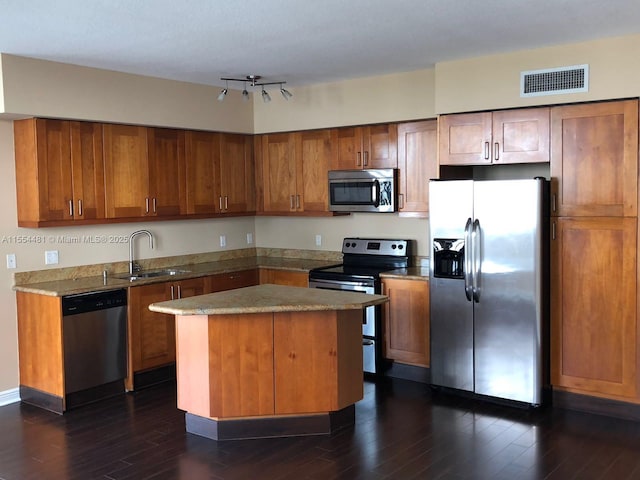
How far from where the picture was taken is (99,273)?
18.3ft

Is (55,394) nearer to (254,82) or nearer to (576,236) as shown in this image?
(254,82)

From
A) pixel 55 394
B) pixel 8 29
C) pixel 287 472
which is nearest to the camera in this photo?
pixel 287 472

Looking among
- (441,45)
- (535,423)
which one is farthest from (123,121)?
(535,423)

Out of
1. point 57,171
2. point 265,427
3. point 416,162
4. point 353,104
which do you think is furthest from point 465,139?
point 57,171

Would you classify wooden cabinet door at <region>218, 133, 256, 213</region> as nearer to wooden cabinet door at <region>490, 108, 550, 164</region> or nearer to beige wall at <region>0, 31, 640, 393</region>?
beige wall at <region>0, 31, 640, 393</region>

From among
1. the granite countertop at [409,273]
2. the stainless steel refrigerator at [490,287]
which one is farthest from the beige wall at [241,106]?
the stainless steel refrigerator at [490,287]

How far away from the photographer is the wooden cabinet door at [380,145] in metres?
5.74

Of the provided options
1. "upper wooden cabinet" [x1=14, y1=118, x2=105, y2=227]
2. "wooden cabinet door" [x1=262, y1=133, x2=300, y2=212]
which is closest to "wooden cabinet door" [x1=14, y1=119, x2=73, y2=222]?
"upper wooden cabinet" [x1=14, y1=118, x2=105, y2=227]

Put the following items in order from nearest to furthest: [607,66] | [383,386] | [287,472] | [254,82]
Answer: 1. [287,472]
2. [607,66]
3. [383,386]
4. [254,82]

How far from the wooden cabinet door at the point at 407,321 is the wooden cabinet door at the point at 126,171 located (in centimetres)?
224

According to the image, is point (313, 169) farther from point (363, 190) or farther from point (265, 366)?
point (265, 366)

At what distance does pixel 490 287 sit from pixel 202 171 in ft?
9.71

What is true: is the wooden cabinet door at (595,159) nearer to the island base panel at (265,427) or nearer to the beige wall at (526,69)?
the beige wall at (526,69)

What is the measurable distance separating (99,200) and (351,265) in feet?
7.80
